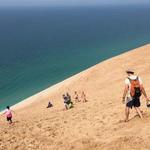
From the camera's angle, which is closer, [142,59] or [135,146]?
[135,146]

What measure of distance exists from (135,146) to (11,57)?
110 meters

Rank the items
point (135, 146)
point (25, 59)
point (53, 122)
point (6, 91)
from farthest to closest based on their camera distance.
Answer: point (25, 59), point (6, 91), point (53, 122), point (135, 146)

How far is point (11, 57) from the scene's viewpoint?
122m

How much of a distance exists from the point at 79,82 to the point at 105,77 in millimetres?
3318

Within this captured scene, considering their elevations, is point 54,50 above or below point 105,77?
above

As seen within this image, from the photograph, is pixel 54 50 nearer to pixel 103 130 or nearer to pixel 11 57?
pixel 11 57

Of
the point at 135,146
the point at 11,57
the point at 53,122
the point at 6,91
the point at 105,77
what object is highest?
the point at 11,57

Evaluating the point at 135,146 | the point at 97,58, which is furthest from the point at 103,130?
the point at 97,58

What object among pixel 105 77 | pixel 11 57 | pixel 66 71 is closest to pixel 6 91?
pixel 66 71

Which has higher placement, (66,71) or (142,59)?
(66,71)

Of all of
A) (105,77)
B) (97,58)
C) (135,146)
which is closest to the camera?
(135,146)

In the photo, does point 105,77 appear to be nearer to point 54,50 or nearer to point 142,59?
point 142,59

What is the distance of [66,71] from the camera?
Result: 280 ft

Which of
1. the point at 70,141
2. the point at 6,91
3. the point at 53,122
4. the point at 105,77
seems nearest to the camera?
the point at 70,141
